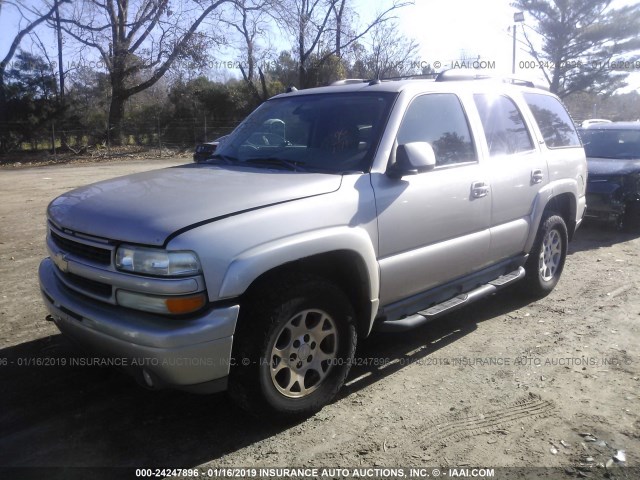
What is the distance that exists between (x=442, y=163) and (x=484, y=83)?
4.00 ft

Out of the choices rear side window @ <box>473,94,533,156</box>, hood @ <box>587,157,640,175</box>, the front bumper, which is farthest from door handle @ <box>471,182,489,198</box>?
hood @ <box>587,157,640,175</box>

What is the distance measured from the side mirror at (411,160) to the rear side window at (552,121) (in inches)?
88.8

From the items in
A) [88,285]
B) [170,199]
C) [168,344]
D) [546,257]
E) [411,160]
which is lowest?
[546,257]

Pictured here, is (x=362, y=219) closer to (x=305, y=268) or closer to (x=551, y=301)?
(x=305, y=268)

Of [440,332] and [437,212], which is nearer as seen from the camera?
[437,212]

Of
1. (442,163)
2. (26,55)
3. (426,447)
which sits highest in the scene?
(26,55)

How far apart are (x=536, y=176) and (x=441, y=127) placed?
1.32 meters

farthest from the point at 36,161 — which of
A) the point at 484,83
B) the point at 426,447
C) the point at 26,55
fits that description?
the point at 426,447

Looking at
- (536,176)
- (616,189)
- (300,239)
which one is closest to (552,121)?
(536,176)

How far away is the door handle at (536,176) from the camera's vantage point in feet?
16.6

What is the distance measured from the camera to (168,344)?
9.14ft

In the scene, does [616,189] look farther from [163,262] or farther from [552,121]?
[163,262]

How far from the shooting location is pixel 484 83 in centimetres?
499

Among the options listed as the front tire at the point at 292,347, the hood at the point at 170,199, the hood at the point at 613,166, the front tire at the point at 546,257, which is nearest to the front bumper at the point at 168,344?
the front tire at the point at 292,347
